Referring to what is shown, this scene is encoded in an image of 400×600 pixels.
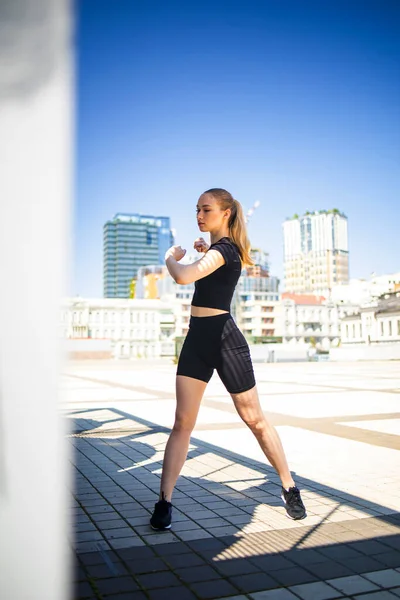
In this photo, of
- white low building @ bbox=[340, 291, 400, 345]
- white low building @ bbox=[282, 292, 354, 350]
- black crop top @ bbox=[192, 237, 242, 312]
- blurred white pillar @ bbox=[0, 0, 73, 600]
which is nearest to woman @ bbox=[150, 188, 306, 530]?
black crop top @ bbox=[192, 237, 242, 312]

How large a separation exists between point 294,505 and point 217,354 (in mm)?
1017

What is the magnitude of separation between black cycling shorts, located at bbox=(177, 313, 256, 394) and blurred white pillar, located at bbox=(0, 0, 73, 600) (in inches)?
75.0

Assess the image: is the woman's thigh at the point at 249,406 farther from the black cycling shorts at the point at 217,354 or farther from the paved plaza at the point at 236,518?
the paved plaza at the point at 236,518

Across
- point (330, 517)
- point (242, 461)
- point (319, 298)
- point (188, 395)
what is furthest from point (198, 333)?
point (319, 298)

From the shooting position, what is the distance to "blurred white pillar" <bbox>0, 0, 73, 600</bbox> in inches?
54.3

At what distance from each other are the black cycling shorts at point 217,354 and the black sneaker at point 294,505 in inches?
27.6

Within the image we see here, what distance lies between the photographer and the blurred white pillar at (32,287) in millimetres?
1380

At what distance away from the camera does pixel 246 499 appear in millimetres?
3945

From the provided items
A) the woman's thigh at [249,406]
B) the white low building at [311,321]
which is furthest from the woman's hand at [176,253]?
the white low building at [311,321]

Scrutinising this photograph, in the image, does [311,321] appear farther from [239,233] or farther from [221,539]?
[221,539]

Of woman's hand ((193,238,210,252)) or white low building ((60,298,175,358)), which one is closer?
woman's hand ((193,238,210,252))

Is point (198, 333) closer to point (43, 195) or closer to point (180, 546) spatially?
point (180, 546)

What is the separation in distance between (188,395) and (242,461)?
7.31ft

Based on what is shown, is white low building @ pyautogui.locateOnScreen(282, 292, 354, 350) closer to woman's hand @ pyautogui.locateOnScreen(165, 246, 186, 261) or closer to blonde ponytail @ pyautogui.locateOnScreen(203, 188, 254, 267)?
blonde ponytail @ pyautogui.locateOnScreen(203, 188, 254, 267)
